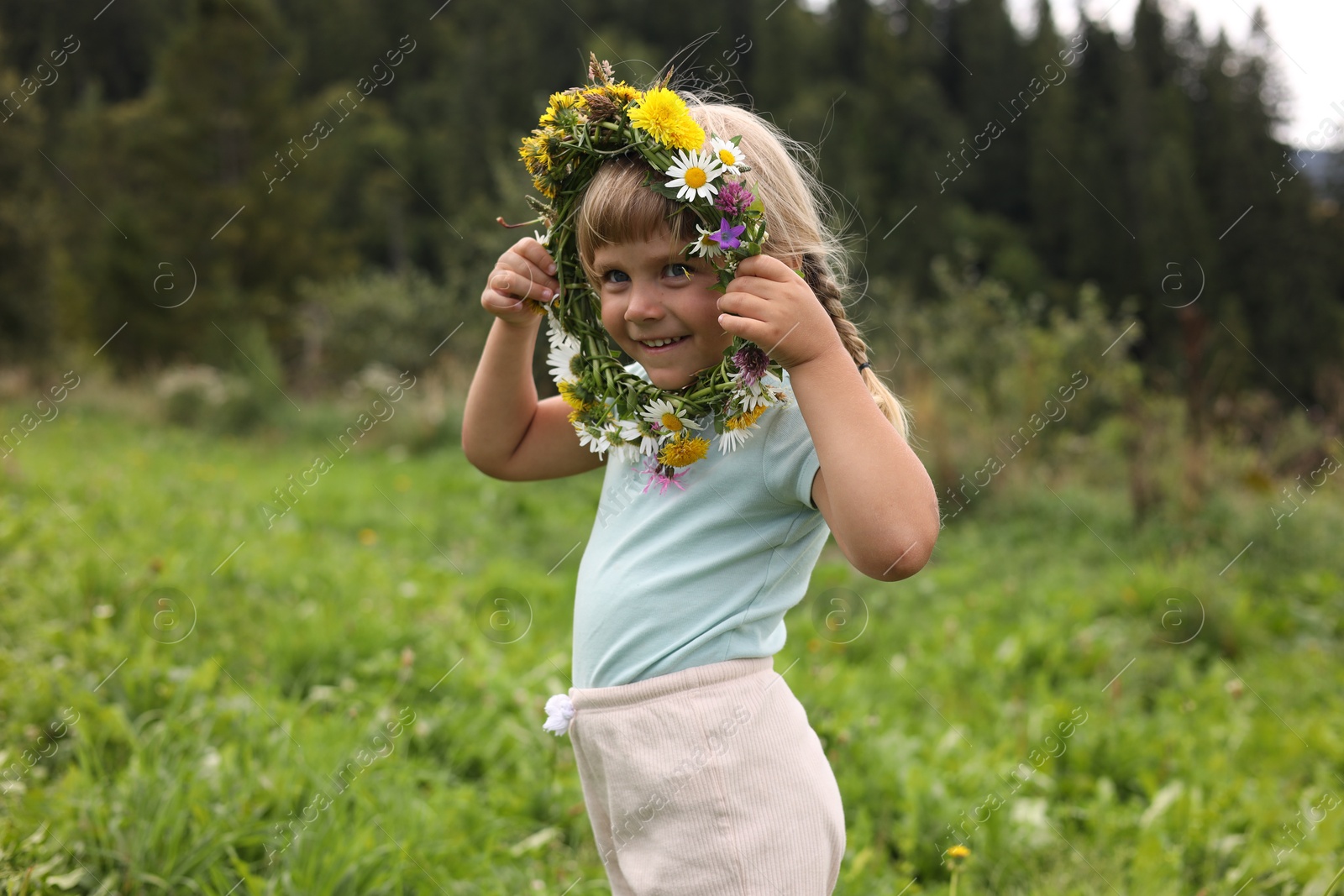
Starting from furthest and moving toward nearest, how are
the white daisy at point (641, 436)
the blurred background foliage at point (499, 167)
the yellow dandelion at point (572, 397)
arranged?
the blurred background foliage at point (499, 167)
the yellow dandelion at point (572, 397)
the white daisy at point (641, 436)

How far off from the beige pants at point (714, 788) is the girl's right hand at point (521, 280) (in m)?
0.57

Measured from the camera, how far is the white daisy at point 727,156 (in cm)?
118

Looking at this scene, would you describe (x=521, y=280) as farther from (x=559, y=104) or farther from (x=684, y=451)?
(x=684, y=451)

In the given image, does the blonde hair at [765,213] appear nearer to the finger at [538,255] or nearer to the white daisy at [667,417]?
the finger at [538,255]

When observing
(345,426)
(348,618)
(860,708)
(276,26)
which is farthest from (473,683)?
(276,26)

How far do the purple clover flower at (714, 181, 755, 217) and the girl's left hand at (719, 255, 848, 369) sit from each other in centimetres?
7

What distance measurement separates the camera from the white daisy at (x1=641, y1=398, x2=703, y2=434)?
1285mm

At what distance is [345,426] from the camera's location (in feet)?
31.7

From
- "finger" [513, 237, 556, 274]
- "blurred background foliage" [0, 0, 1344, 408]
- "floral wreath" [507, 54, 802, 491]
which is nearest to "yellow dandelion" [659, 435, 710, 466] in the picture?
"floral wreath" [507, 54, 802, 491]

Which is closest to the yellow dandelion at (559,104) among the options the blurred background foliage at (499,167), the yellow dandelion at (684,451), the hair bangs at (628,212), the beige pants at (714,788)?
the hair bangs at (628,212)

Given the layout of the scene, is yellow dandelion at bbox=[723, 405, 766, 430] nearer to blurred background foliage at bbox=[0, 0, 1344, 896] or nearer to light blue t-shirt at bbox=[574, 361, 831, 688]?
light blue t-shirt at bbox=[574, 361, 831, 688]

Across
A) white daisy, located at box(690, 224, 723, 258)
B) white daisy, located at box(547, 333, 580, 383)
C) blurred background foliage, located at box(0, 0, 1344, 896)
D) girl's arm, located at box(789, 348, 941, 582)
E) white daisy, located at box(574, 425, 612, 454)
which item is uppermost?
white daisy, located at box(690, 224, 723, 258)

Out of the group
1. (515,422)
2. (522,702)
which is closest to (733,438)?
(515,422)

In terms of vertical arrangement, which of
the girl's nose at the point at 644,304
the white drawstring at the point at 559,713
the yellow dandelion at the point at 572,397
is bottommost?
the white drawstring at the point at 559,713
